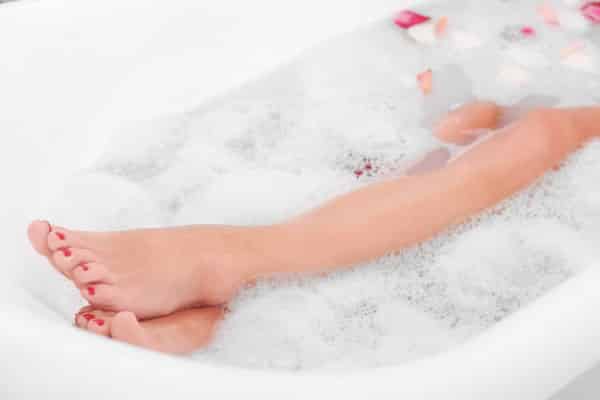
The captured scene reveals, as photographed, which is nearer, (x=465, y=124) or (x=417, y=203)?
(x=417, y=203)

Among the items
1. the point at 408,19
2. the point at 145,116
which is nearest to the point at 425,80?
the point at 408,19

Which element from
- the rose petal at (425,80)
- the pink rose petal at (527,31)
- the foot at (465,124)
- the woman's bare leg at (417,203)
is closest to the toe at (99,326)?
the woman's bare leg at (417,203)

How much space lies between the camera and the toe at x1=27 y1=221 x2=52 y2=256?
38.4 inches

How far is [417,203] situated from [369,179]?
246 millimetres

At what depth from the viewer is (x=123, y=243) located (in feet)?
3.43

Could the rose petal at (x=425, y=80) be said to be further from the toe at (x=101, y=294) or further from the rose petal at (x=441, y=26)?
the toe at (x=101, y=294)

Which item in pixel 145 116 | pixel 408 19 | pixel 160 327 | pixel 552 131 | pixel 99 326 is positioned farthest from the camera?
pixel 408 19

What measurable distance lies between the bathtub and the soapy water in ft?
0.17

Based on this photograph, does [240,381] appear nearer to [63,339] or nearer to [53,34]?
[63,339]

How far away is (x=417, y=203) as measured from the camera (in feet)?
4.07

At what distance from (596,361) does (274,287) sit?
428 mm

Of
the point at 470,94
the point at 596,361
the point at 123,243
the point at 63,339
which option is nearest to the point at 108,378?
the point at 63,339

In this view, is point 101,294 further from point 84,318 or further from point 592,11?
point 592,11

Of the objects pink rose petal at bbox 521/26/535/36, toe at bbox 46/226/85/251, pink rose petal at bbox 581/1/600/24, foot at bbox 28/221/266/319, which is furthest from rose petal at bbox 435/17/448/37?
toe at bbox 46/226/85/251
